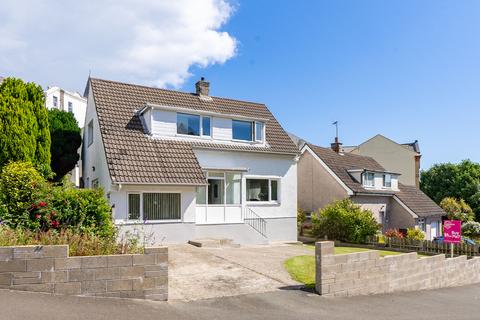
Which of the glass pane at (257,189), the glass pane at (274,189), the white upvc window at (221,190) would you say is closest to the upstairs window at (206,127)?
the white upvc window at (221,190)

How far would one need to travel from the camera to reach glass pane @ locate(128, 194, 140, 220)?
60.7 feet

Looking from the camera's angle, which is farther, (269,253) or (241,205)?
(241,205)

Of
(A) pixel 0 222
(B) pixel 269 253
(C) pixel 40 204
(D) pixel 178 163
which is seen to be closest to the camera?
(A) pixel 0 222

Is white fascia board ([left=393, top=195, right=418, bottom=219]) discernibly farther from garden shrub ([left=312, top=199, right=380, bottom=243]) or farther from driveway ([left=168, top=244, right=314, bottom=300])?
driveway ([left=168, top=244, right=314, bottom=300])

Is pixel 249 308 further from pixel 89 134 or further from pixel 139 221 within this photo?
pixel 89 134

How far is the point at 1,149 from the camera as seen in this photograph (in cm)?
1716

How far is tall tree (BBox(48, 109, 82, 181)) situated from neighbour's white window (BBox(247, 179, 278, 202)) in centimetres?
1021

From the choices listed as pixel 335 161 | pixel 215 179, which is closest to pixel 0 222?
pixel 215 179

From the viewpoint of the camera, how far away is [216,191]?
2169 cm

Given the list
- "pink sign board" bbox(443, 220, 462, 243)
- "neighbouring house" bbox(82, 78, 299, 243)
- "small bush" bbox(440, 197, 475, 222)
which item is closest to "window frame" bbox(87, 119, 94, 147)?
"neighbouring house" bbox(82, 78, 299, 243)

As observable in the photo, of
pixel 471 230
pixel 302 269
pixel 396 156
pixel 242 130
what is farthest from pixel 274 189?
pixel 471 230

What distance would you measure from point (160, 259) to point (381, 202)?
28.6m

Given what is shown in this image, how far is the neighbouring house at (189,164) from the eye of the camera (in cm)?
1862

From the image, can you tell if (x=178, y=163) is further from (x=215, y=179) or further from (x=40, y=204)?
(x=40, y=204)
